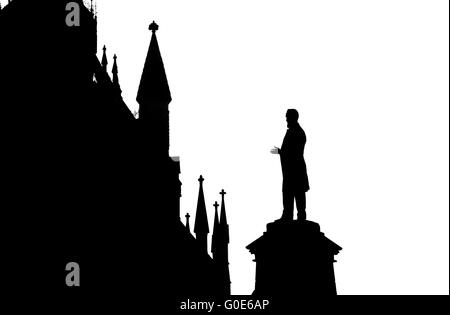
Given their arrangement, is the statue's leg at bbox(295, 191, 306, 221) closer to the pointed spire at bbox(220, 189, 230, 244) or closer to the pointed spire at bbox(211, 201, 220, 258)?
the pointed spire at bbox(211, 201, 220, 258)

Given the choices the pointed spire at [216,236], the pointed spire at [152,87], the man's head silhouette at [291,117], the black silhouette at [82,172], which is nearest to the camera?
the man's head silhouette at [291,117]

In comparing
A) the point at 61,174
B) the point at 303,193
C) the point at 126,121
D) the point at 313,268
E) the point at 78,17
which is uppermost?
the point at 78,17

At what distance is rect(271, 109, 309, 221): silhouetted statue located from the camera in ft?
45.4

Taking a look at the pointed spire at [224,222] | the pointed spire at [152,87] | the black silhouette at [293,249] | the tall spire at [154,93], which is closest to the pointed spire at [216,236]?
the pointed spire at [224,222]

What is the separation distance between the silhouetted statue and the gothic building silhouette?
61.9 feet

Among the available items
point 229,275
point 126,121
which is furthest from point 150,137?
point 229,275

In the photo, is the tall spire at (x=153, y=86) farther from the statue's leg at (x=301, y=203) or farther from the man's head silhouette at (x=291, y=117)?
the statue's leg at (x=301, y=203)

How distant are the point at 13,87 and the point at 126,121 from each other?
6304mm

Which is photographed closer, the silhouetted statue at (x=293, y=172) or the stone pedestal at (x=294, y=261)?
the stone pedestal at (x=294, y=261)

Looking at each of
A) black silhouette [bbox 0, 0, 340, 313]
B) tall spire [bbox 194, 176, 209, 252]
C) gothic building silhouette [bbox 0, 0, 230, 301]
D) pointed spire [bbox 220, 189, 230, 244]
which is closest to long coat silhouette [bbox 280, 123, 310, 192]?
black silhouette [bbox 0, 0, 340, 313]

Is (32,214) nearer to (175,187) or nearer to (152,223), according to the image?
(152,223)

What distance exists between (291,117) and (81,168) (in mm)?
25145

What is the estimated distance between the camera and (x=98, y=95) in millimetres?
41438

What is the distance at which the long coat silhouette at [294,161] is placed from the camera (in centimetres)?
1385
